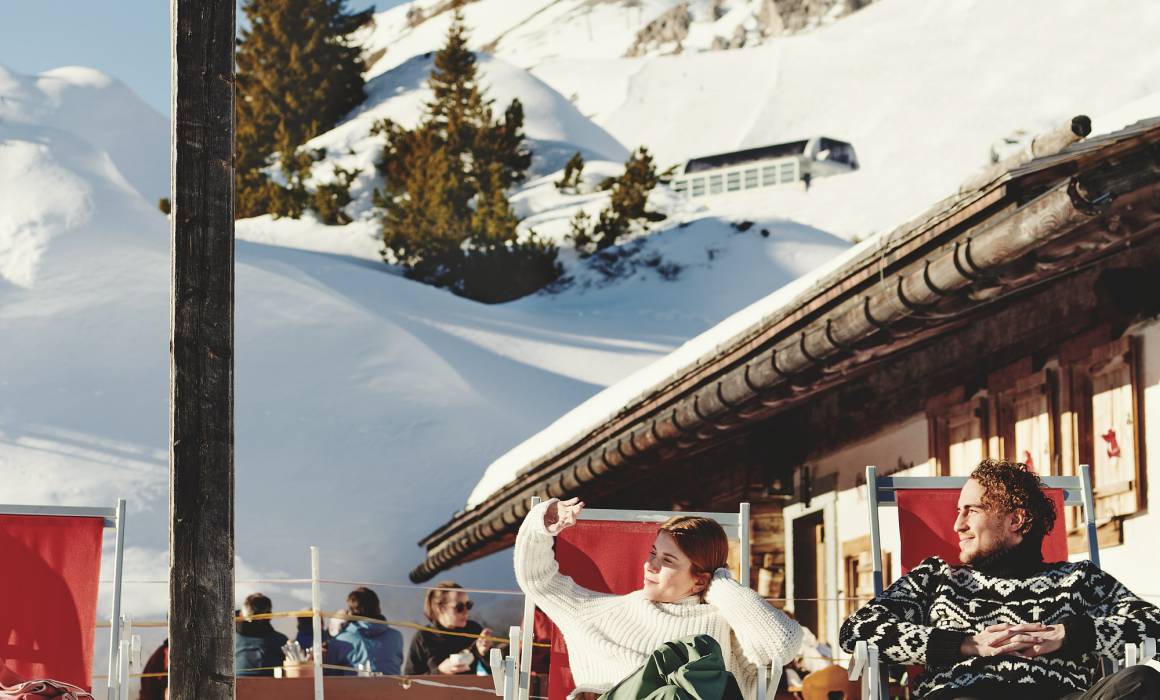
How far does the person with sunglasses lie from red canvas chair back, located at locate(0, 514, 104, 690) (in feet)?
9.78

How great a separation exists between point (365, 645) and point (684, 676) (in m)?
5.27

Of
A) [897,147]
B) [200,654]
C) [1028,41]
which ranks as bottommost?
[200,654]

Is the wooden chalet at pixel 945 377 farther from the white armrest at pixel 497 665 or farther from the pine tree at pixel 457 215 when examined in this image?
the pine tree at pixel 457 215

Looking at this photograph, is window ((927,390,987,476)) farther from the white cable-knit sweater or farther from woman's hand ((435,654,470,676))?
the white cable-knit sweater

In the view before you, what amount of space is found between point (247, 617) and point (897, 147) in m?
70.2

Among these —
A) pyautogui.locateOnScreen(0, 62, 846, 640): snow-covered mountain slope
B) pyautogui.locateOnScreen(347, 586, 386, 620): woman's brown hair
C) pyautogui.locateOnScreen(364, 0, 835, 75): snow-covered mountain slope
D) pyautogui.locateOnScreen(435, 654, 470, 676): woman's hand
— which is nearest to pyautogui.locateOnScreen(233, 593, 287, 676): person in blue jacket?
pyautogui.locateOnScreen(347, 586, 386, 620): woman's brown hair

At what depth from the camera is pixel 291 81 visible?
63.9m

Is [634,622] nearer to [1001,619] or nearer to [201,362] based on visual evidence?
[1001,619]

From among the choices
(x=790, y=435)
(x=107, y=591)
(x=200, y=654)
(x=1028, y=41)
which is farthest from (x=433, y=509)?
(x=1028, y=41)

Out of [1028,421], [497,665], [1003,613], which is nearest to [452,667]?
[1028,421]

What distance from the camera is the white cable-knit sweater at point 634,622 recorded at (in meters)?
4.30

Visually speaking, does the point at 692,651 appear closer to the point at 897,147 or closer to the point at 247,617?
the point at 247,617

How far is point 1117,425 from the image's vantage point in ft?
21.7

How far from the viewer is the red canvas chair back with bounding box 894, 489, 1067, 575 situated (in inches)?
195
